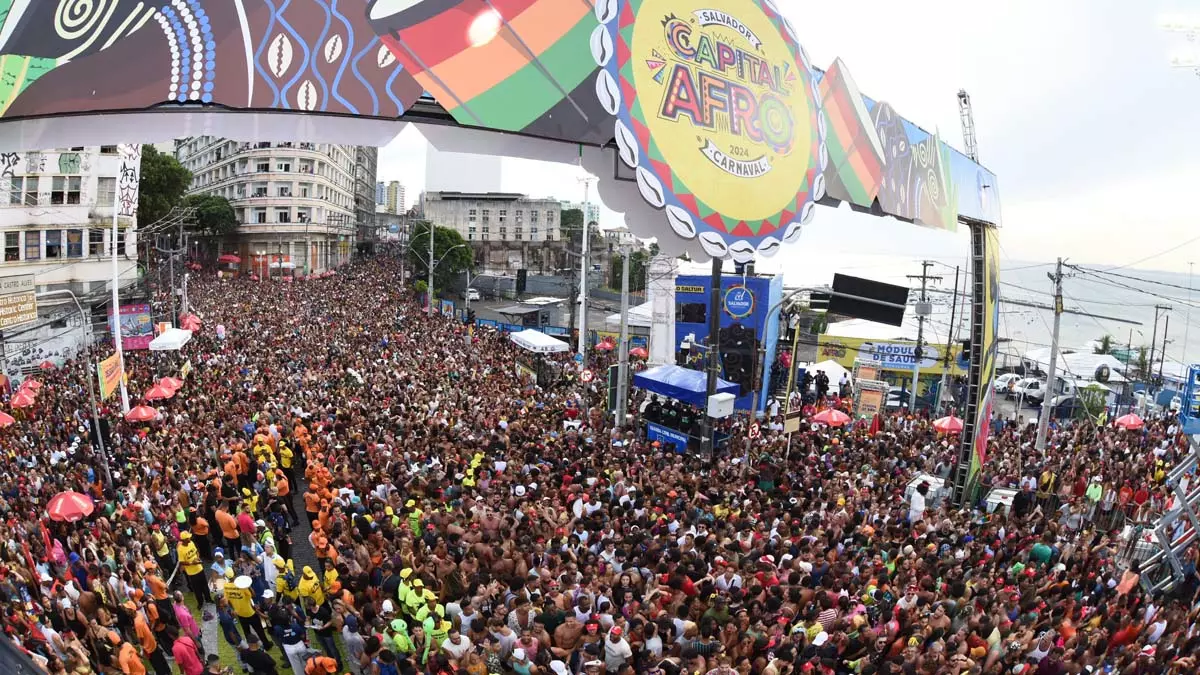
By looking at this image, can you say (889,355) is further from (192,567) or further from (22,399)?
(22,399)

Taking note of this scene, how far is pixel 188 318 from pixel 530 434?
20.9 m

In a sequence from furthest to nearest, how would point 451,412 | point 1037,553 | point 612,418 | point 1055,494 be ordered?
1. point 612,418
2. point 451,412
3. point 1055,494
4. point 1037,553

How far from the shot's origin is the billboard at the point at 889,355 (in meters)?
34.2

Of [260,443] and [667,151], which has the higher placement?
[667,151]

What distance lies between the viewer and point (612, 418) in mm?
20594

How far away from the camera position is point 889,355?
34500 mm

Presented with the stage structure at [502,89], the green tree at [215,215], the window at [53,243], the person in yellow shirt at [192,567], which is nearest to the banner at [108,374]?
the person in yellow shirt at [192,567]

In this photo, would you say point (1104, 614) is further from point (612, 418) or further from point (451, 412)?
point (451, 412)

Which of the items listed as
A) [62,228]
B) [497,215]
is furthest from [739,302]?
[497,215]

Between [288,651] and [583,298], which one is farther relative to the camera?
[583,298]

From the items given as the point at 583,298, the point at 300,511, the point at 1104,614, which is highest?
the point at 583,298

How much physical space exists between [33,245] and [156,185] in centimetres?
2108

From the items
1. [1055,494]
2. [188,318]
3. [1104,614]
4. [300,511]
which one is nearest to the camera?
[1104,614]

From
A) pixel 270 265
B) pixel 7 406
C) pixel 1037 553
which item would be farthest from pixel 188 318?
pixel 270 265
